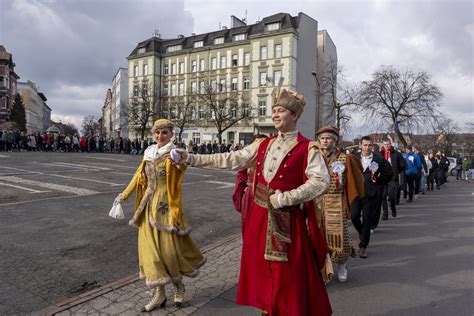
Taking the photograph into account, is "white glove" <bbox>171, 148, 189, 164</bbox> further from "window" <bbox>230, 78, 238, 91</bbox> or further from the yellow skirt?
"window" <bbox>230, 78, 238, 91</bbox>

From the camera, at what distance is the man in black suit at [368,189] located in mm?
5918

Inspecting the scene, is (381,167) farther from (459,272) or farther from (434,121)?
(434,121)

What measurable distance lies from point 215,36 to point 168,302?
56431mm

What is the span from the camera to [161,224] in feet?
12.2

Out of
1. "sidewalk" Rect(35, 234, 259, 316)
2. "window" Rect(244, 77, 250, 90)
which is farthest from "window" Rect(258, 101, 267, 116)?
"sidewalk" Rect(35, 234, 259, 316)

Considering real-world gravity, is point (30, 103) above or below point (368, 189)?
above

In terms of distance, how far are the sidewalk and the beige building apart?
1600 inches

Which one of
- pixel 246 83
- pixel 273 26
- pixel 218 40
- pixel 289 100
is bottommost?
pixel 289 100

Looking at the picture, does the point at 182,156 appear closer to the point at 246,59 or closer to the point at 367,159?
the point at 367,159

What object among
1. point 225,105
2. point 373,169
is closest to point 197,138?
point 225,105

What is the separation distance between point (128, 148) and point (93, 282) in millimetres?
31262

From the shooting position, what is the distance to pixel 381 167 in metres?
6.50

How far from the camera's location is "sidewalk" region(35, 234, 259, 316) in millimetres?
3639

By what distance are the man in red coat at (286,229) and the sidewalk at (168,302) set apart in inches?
41.0
